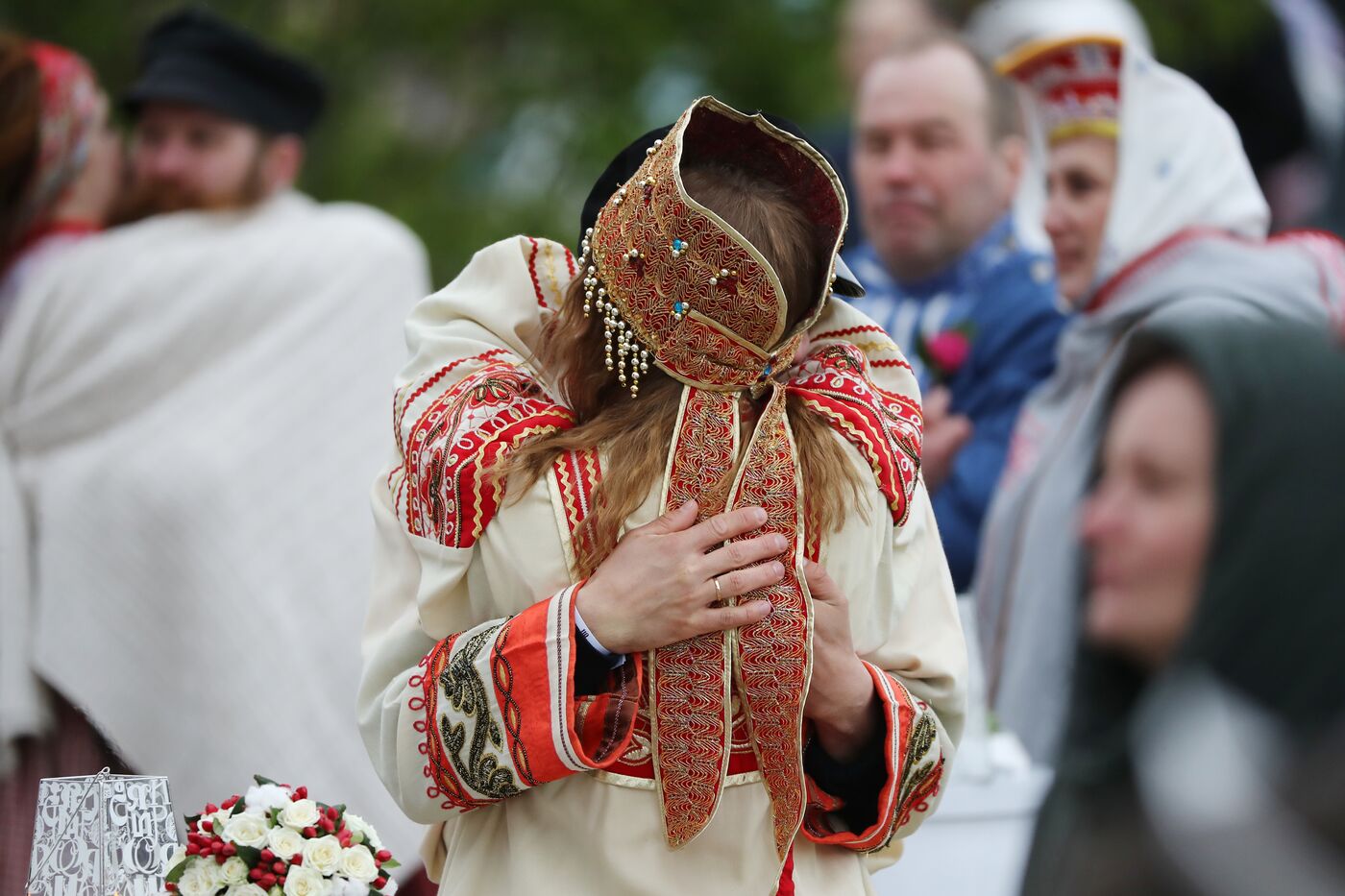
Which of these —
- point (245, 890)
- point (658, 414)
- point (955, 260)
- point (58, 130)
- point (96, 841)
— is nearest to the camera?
point (658, 414)

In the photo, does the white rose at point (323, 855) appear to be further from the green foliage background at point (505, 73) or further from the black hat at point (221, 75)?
the green foliage background at point (505, 73)

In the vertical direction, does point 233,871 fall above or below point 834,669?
below

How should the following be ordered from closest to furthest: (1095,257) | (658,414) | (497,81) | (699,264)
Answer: (699,264) < (658,414) < (1095,257) < (497,81)

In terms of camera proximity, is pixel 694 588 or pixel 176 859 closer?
pixel 694 588

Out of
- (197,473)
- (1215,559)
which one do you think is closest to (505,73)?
(197,473)

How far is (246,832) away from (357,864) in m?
0.15

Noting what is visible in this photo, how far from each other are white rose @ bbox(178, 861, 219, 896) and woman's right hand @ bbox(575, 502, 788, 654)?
63 centimetres

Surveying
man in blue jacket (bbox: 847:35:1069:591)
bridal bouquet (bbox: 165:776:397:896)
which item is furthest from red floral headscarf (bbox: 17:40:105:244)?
bridal bouquet (bbox: 165:776:397:896)

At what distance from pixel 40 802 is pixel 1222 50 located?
689 centimetres

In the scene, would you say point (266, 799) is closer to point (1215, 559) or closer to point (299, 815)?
point (299, 815)

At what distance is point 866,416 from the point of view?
2.25 metres

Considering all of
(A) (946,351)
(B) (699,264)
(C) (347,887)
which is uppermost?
(B) (699,264)

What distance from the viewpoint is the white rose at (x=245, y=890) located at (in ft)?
7.63

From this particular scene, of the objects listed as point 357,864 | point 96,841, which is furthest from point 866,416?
point 96,841
